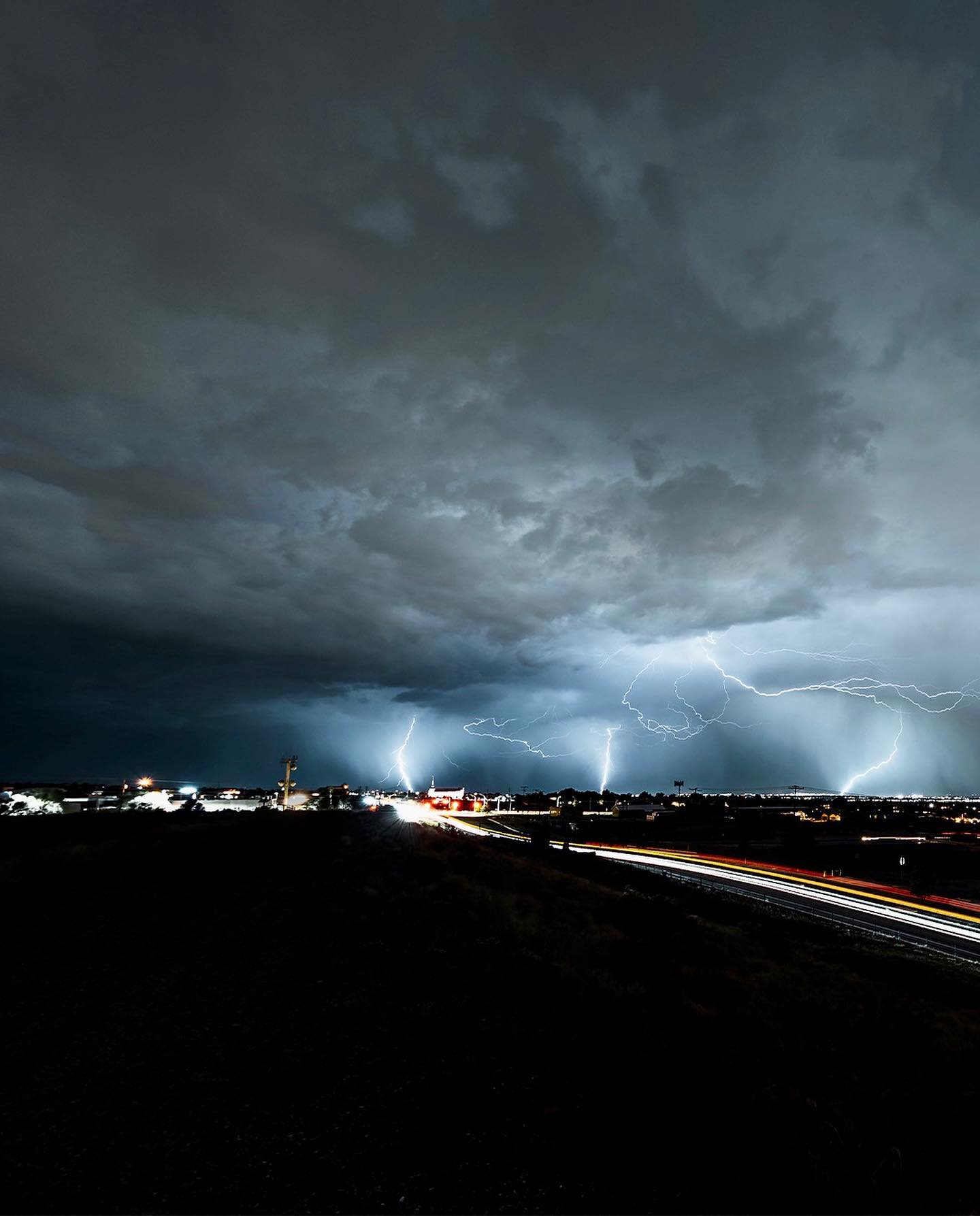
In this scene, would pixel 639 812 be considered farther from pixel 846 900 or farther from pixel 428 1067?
pixel 428 1067

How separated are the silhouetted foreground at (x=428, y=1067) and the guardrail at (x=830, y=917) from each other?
1158 centimetres

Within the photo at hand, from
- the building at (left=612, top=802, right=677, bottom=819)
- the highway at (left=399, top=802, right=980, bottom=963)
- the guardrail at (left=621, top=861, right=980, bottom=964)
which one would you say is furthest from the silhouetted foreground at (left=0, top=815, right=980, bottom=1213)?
the building at (left=612, top=802, right=677, bottom=819)

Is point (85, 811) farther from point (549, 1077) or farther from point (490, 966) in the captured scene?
point (549, 1077)

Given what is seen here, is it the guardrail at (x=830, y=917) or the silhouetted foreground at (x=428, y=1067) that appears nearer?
the silhouetted foreground at (x=428, y=1067)

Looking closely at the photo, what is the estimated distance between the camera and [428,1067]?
8352 mm

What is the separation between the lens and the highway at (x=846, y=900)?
31234 millimetres

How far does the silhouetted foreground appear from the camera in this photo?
A: 616cm

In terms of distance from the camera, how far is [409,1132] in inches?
272

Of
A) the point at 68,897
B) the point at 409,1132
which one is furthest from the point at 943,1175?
the point at 68,897

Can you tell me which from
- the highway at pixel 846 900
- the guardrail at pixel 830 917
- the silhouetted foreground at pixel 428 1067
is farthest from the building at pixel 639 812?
the silhouetted foreground at pixel 428 1067

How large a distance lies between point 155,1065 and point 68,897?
1113 cm

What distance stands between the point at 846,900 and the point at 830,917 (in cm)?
614

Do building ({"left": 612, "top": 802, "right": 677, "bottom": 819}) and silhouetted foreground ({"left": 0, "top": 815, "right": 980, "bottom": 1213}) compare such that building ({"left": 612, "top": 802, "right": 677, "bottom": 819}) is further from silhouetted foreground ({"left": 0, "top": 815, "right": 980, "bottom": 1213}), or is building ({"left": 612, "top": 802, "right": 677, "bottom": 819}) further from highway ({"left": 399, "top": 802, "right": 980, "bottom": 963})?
silhouetted foreground ({"left": 0, "top": 815, "right": 980, "bottom": 1213})

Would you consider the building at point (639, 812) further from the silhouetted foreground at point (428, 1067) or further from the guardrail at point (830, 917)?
the silhouetted foreground at point (428, 1067)
